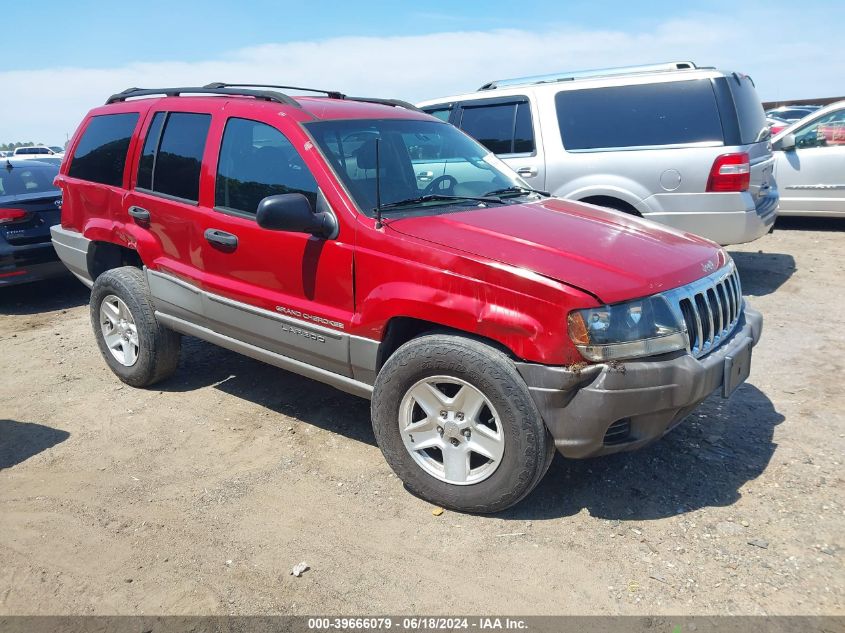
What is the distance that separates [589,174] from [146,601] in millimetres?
5466

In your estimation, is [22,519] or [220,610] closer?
[220,610]

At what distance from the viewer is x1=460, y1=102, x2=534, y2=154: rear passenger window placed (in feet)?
23.3

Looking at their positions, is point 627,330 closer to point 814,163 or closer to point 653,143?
point 653,143

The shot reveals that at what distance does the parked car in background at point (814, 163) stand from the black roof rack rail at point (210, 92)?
23.7 feet

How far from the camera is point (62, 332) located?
6477 mm

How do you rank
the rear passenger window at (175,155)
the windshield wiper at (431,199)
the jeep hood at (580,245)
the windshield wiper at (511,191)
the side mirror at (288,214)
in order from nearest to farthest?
1. the jeep hood at (580,245)
2. the side mirror at (288,214)
3. the windshield wiper at (431,199)
4. the windshield wiper at (511,191)
5. the rear passenger window at (175,155)

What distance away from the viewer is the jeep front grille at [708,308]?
3.10 meters

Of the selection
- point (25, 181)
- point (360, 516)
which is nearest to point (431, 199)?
point (360, 516)

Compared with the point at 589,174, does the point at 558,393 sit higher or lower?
lower

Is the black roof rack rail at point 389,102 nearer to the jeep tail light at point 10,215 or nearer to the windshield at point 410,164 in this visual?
the windshield at point 410,164

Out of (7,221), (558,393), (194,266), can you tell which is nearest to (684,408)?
(558,393)

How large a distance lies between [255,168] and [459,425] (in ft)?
6.43

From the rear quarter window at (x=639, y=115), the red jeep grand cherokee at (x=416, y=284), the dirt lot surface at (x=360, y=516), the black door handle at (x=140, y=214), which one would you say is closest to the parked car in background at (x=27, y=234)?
the dirt lot surface at (x=360, y=516)

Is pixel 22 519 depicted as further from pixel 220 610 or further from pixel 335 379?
pixel 335 379
